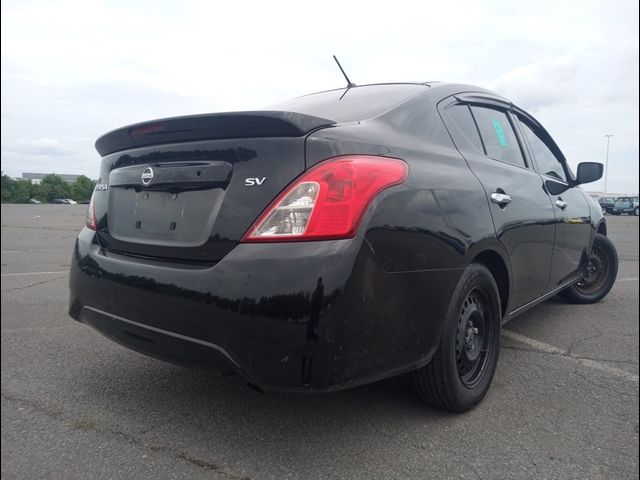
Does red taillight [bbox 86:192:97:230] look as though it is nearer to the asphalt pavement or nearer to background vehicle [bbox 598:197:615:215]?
the asphalt pavement

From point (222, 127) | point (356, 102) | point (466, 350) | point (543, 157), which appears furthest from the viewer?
point (543, 157)

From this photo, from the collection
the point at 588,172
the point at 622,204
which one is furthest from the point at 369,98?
the point at 622,204

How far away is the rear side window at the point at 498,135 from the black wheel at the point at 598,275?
6.90 ft

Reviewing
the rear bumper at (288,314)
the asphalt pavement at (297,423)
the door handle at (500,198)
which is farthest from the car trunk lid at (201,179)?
the door handle at (500,198)

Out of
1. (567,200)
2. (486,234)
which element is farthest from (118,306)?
(567,200)

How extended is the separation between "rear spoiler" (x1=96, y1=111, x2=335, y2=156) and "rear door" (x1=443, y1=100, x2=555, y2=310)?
966mm

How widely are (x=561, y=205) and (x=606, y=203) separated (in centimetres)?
203

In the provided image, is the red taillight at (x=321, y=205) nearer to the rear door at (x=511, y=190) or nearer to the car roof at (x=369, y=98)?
the car roof at (x=369, y=98)

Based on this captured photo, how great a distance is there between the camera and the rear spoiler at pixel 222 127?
70.2 inches

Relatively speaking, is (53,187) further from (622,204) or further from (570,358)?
A: (622,204)

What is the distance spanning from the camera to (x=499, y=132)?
310 centimetres

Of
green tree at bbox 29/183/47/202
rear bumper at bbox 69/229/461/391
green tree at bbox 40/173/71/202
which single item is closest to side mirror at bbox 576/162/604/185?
rear bumper at bbox 69/229/461/391

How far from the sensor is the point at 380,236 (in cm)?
175

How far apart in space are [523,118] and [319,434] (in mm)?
2777
